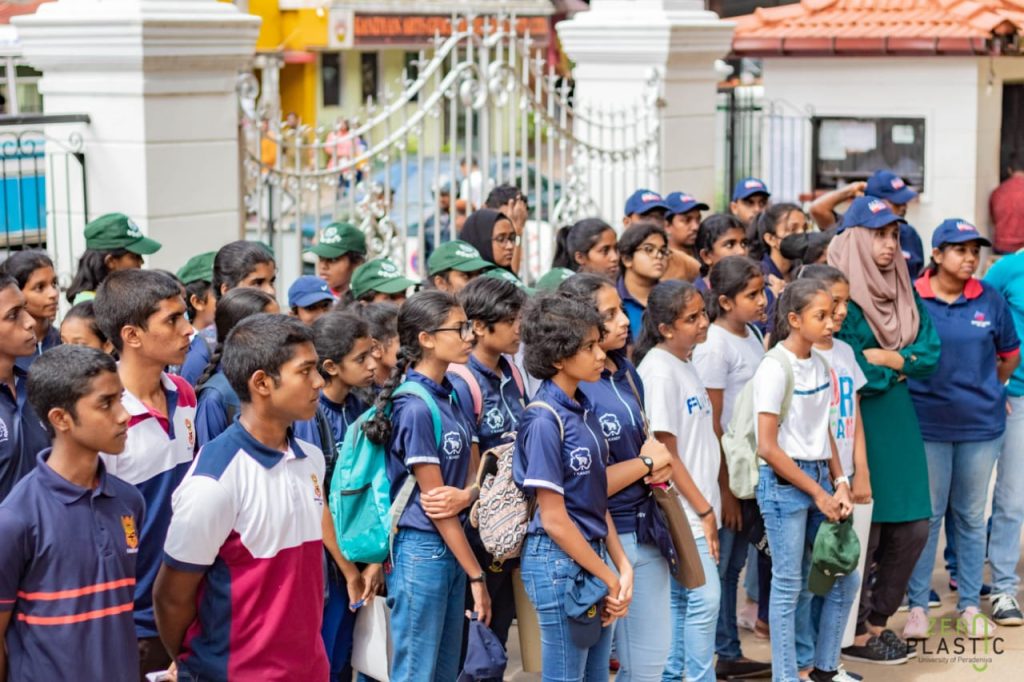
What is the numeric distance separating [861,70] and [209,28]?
7.73m

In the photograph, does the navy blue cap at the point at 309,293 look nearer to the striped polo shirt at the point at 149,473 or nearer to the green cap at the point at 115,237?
the green cap at the point at 115,237

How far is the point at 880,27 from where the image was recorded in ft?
46.6

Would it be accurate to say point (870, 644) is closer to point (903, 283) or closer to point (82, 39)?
point (903, 283)

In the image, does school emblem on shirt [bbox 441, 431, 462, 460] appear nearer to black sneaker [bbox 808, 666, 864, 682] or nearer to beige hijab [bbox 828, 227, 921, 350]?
black sneaker [bbox 808, 666, 864, 682]

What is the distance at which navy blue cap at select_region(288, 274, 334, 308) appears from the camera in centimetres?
640

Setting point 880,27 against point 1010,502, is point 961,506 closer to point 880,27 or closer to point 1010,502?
point 1010,502

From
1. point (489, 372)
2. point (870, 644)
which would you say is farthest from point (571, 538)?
point (870, 644)

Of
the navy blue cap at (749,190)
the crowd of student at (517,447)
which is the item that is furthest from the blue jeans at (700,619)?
the navy blue cap at (749,190)

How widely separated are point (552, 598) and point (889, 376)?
249cm

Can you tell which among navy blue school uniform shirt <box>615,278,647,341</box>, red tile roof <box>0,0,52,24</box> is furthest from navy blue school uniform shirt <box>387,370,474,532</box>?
red tile roof <box>0,0,52,24</box>

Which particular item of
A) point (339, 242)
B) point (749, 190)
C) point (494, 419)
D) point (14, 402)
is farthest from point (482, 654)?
point (749, 190)

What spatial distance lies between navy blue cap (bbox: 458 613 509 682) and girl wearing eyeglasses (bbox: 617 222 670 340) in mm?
2170

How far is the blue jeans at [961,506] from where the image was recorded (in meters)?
7.50

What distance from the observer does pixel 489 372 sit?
5672 millimetres
